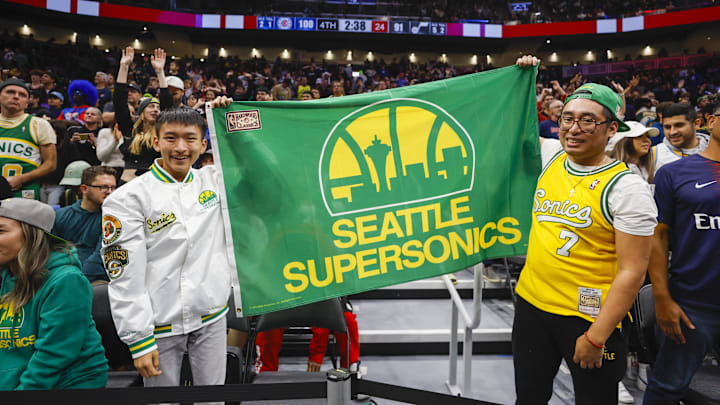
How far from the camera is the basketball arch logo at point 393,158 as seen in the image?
1.99 m

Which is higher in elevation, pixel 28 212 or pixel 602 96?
pixel 602 96

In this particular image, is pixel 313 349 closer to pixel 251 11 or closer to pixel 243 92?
pixel 243 92

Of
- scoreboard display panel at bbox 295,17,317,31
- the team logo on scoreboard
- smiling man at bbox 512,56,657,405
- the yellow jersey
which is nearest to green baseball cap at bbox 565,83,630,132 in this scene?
smiling man at bbox 512,56,657,405

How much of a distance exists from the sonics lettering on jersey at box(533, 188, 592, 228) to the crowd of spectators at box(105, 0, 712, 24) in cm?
2082

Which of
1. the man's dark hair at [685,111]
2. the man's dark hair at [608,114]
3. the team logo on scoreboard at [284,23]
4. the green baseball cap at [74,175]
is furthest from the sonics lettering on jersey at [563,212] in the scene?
the team logo on scoreboard at [284,23]

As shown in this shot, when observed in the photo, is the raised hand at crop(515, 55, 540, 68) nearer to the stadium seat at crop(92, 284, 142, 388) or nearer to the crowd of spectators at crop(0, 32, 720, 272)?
the crowd of spectators at crop(0, 32, 720, 272)

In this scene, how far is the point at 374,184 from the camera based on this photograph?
2.02 metres

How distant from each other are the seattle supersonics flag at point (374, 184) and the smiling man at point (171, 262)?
9 centimetres

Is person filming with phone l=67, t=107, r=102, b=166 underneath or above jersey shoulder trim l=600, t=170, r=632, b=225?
above

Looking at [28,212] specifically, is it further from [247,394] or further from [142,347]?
[247,394]

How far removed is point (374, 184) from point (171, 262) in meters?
0.90

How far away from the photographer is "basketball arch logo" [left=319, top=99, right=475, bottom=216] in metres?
1.99

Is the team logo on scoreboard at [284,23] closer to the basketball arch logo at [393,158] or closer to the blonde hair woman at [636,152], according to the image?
the blonde hair woman at [636,152]

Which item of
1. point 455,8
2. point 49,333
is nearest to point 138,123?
point 49,333
